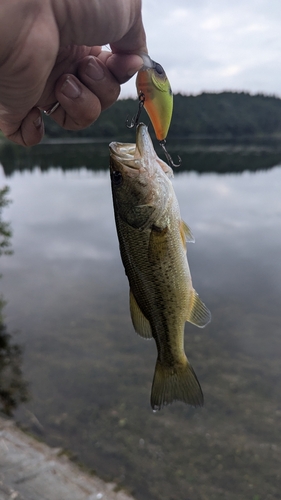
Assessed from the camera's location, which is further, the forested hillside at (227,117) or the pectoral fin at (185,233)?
the forested hillside at (227,117)

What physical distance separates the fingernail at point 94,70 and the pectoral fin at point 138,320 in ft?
4.50

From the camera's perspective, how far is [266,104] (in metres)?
77.1

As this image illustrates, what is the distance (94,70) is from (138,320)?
156cm

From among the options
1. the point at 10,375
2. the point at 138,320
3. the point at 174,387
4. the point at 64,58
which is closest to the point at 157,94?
the point at 64,58

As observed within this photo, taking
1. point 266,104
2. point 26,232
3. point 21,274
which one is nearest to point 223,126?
point 266,104

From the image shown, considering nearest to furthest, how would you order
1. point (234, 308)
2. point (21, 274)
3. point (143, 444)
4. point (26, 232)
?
point (143, 444) → point (234, 308) → point (21, 274) → point (26, 232)

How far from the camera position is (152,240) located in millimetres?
2055

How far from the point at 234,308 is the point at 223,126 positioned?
63.3 m

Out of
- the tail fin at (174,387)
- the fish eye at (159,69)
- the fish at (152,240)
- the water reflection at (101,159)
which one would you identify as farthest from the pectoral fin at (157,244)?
the water reflection at (101,159)

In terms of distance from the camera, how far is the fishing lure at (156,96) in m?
1.98

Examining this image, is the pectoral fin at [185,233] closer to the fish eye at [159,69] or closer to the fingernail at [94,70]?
the fish eye at [159,69]

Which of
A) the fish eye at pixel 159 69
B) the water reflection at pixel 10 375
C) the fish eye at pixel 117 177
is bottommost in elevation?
the water reflection at pixel 10 375

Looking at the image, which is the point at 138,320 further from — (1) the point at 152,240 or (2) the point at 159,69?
(2) the point at 159,69

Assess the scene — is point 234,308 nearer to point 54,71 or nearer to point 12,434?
point 12,434
